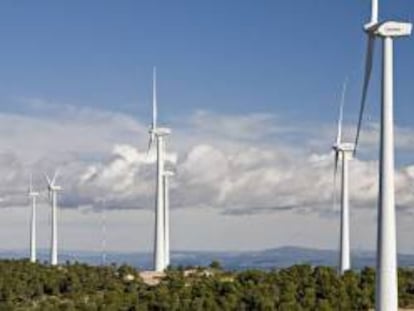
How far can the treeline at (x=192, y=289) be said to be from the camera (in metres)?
108

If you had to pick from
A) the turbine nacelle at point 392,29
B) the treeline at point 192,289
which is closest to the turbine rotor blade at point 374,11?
the turbine nacelle at point 392,29

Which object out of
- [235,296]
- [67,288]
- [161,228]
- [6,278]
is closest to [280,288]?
[235,296]

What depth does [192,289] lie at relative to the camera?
122 meters

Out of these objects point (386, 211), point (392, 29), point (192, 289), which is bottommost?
point (192, 289)

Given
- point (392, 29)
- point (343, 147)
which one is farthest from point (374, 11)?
point (343, 147)

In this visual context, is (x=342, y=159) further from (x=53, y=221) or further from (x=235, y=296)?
(x=53, y=221)

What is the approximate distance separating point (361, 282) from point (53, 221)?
67251 mm

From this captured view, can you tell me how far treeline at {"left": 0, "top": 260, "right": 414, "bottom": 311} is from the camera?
355ft

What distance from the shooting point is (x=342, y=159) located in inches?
4801

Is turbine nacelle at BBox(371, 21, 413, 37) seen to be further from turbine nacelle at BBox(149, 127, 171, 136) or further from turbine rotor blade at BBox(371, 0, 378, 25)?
turbine nacelle at BBox(149, 127, 171, 136)

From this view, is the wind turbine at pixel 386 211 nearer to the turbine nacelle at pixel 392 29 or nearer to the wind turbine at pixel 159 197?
the turbine nacelle at pixel 392 29

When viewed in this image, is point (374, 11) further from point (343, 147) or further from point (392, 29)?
point (343, 147)

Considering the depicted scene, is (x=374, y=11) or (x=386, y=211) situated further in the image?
(x=374, y=11)

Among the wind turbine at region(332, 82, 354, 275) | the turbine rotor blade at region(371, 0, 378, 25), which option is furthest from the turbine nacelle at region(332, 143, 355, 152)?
the turbine rotor blade at region(371, 0, 378, 25)
